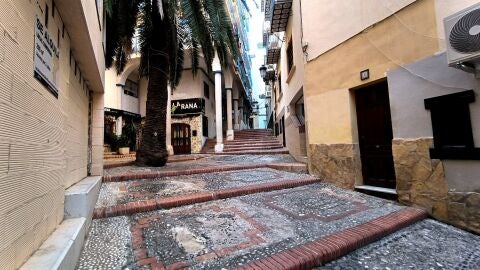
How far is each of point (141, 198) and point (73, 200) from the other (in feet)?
4.56

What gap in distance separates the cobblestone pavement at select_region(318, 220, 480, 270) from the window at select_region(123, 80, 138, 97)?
666 inches

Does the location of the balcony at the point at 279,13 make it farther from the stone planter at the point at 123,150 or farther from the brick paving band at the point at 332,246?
the stone planter at the point at 123,150

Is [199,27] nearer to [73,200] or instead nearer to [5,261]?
[73,200]

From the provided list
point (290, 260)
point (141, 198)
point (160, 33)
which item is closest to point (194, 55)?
point (160, 33)

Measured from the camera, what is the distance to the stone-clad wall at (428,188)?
3.09 m

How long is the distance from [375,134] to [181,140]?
12884 millimetres

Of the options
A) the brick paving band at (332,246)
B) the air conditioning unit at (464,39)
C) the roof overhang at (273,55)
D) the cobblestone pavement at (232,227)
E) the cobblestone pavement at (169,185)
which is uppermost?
the roof overhang at (273,55)

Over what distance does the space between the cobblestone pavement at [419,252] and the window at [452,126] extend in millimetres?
1003

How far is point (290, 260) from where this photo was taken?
2.14 metres

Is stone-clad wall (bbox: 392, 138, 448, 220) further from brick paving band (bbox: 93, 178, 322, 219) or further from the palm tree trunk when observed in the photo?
the palm tree trunk

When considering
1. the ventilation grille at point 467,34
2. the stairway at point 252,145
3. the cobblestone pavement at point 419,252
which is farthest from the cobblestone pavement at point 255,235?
the stairway at point 252,145

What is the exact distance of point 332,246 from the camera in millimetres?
2412

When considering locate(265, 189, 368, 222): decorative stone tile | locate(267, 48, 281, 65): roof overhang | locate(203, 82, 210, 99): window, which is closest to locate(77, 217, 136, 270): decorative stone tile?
locate(265, 189, 368, 222): decorative stone tile

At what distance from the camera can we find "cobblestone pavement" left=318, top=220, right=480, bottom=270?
2250mm
